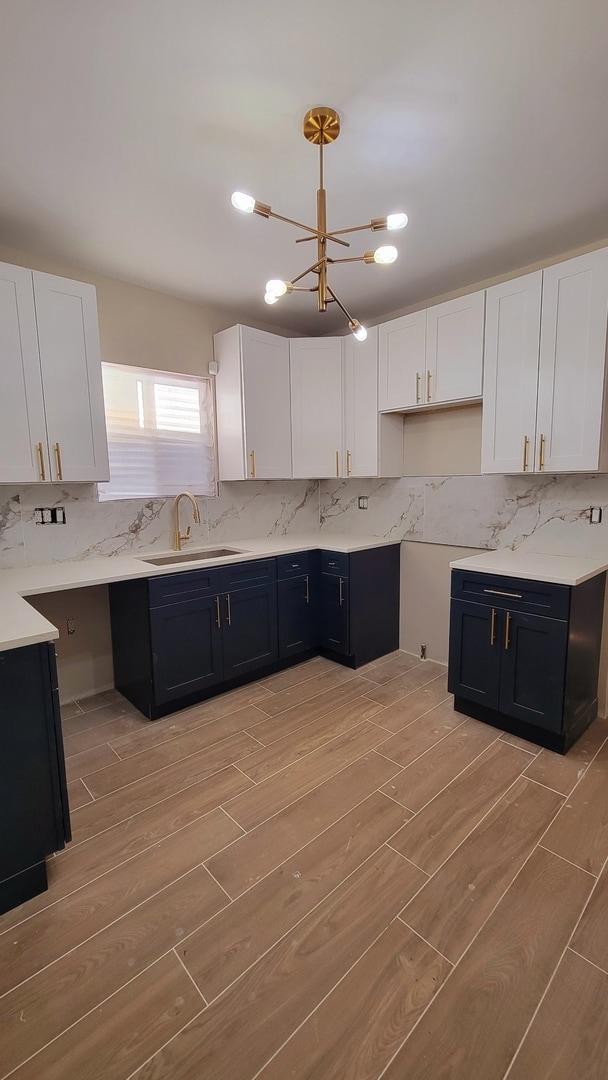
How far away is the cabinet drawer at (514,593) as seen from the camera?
2.19 metres

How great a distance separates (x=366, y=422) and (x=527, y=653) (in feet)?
6.32

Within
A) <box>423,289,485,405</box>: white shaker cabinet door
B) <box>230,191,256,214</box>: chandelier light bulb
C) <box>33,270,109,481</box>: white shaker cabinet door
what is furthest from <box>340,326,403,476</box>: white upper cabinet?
<box>230,191,256,214</box>: chandelier light bulb

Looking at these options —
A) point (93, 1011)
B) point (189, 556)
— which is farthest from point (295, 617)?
point (93, 1011)

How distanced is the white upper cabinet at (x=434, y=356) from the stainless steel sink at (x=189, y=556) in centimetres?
155

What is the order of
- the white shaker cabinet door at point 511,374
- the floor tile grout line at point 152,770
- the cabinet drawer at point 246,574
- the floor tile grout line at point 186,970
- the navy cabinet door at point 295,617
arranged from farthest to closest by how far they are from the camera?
the navy cabinet door at point 295,617 → the cabinet drawer at point 246,574 → the white shaker cabinet door at point 511,374 → the floor tile grout line at point 152,770 → the floor tile grout line at point 186,970

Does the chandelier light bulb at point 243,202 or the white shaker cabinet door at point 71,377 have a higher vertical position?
the chandelier light bulb at point 243,202

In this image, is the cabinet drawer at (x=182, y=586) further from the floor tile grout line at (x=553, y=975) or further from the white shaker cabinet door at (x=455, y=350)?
the floor tile grout line at (x=553, y=975)

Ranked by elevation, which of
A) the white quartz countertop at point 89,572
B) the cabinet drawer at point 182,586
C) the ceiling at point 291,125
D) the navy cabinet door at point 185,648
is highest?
the ceiling at point 291,125

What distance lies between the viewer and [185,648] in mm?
2697

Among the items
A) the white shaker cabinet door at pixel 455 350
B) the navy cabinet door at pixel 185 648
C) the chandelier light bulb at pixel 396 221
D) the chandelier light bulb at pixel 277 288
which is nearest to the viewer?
the chandelier light bulb at pixel 396 221

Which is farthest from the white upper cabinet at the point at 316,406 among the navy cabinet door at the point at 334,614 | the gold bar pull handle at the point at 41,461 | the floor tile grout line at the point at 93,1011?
the floor tile grout line at the point at 93,1011

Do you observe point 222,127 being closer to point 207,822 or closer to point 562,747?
point 207,822

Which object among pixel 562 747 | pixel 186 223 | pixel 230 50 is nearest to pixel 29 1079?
pixel 562 747

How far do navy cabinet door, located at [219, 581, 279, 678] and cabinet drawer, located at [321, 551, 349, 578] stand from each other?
1.45ft
